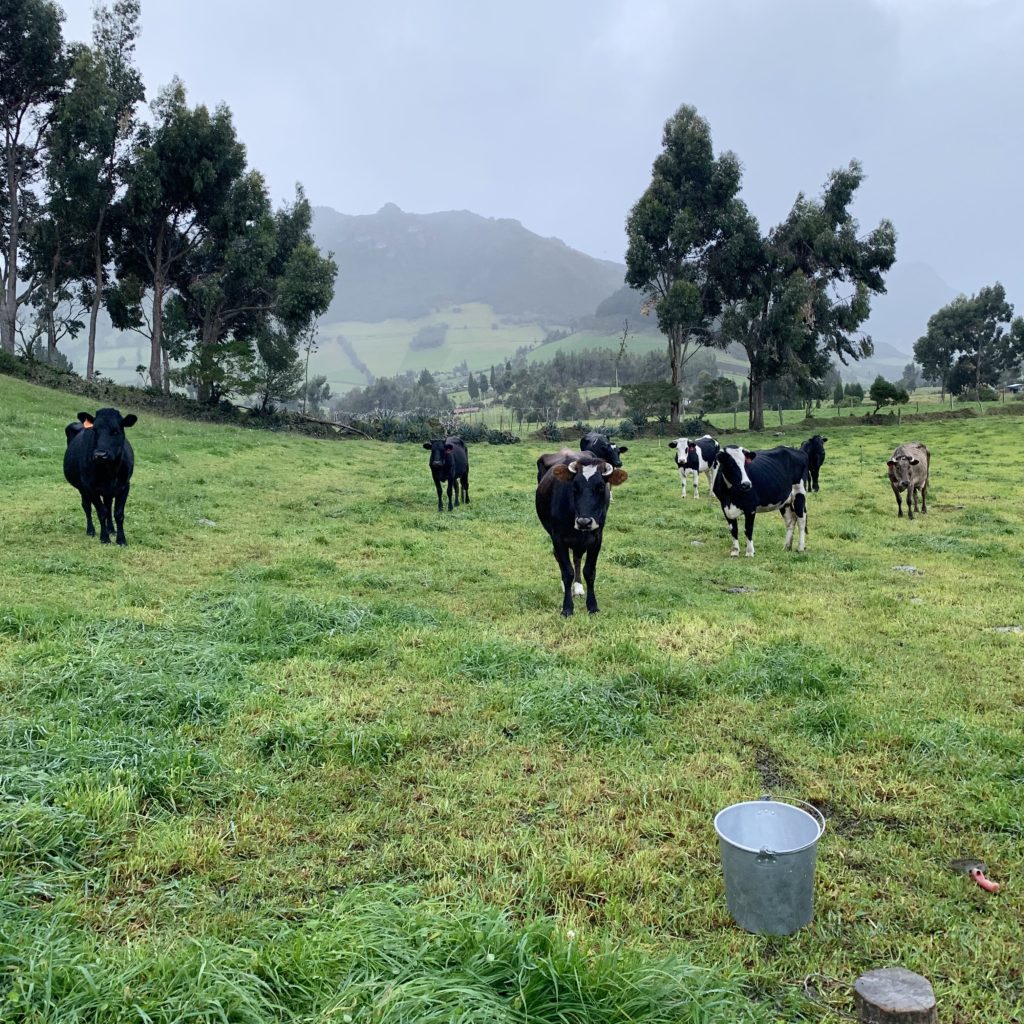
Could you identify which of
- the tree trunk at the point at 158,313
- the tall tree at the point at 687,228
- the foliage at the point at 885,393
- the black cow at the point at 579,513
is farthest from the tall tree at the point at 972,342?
the black cow at the point at 579,513

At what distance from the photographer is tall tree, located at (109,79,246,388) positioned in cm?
3256

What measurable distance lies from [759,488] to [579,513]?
16.8ft

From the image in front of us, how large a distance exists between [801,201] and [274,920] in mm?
44408

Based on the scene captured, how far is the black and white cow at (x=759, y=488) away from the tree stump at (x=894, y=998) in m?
8.97

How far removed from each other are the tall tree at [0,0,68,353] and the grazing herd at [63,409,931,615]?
27.3 m

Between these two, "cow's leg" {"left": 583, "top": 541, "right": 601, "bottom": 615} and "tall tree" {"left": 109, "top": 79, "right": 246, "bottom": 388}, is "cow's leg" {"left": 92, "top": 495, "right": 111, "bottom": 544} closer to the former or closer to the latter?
"cow's leg" {"left": 583, "top": 541, "right": 601, "bottom": 615}

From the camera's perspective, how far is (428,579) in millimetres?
9125

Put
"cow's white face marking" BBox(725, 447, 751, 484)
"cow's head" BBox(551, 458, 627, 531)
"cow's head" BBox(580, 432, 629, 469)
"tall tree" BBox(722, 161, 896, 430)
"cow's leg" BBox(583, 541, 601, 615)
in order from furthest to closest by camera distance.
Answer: "tall tree" BBox(722, 161, 896, 430), "cow's head" BBox(580, 432, 629, 469), "cow's white face marking" BBox(725, 447, 751, 484), "cow's leg" BBox(583, 541, 601, 615), "cow's head" BBox(551, 458, 627, 531)

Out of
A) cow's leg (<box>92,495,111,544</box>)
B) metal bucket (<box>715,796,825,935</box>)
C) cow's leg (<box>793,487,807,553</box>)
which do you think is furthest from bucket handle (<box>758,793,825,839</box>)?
cow's leg (<box>92,495,111,544</box>)

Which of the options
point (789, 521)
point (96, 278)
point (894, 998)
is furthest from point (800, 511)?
point (96, 278)

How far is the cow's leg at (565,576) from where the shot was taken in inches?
301

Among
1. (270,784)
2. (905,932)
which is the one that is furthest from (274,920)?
(905,932)

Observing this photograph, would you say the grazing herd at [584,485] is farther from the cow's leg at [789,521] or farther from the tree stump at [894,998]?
the tree stump at [894,998]

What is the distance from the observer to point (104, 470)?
10.6 meters
